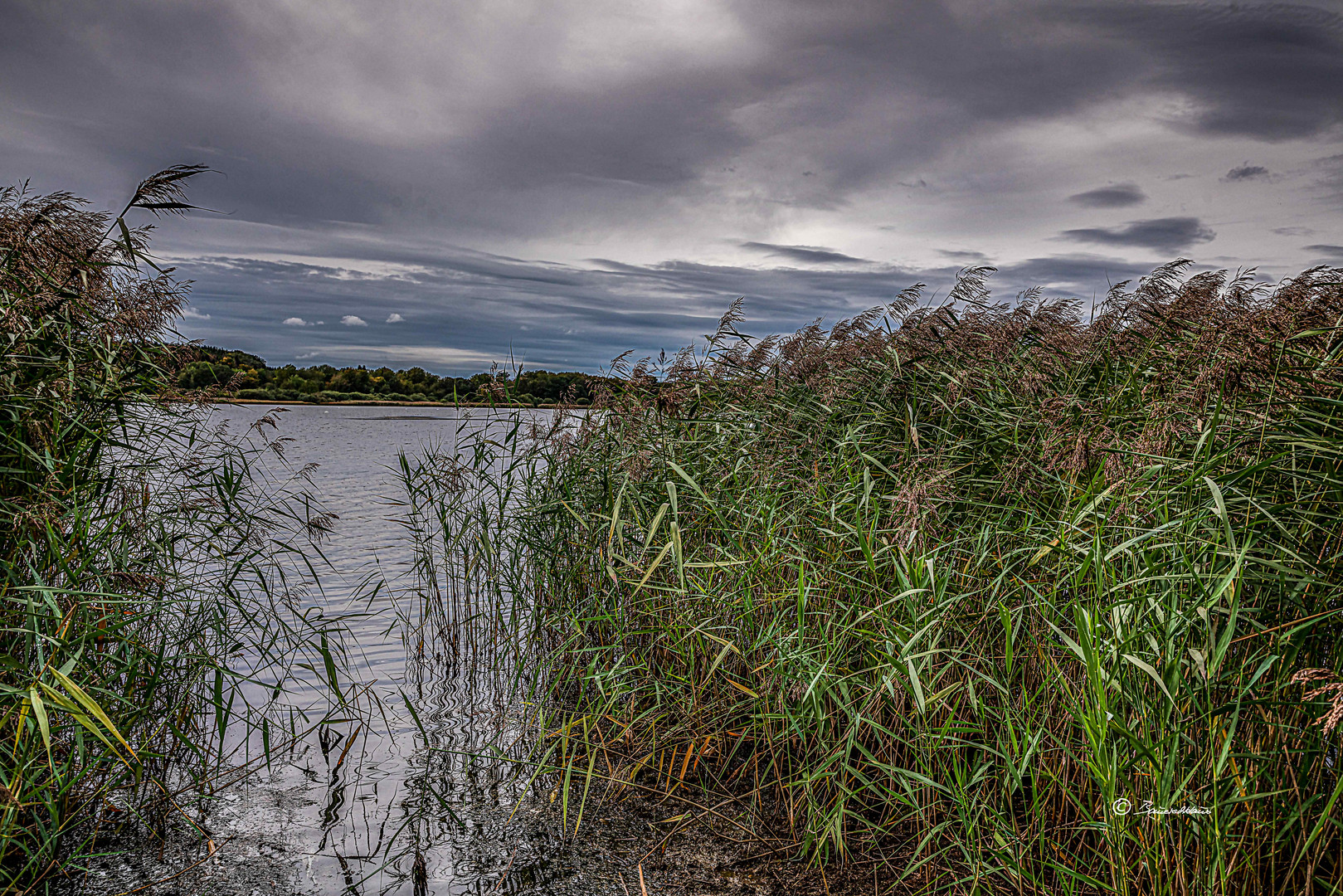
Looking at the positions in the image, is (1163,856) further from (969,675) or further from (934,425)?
(934,425)

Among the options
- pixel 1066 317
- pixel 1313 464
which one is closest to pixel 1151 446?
pixel 1313 464

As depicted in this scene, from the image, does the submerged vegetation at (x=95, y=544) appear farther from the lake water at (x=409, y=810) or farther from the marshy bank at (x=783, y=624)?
the lake water at (x=409, y=810)

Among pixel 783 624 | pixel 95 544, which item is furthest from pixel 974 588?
pixel 95 544

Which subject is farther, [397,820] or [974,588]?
[397,820]

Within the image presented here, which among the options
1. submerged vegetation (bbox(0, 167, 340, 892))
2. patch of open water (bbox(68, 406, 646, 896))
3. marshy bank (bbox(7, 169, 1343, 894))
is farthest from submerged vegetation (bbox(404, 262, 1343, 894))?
submerged vegetation (bbox(0, 167, 340, 892))

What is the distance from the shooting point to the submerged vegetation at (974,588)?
2660mm

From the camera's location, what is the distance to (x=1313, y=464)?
10.2ft

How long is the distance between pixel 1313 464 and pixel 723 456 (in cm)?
306

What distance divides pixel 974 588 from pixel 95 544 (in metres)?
4.77

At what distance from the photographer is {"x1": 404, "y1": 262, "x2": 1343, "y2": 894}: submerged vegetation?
2.66 m

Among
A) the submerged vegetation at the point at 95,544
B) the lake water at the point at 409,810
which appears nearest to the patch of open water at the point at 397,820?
the lake water at the point at 409,810

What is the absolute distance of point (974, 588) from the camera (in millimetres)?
3744

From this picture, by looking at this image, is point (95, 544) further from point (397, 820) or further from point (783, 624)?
point (783, 624)

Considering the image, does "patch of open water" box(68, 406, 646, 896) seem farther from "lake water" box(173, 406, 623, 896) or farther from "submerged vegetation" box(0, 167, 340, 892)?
"submerged vegetation" box(0, 167, 340, 892)
